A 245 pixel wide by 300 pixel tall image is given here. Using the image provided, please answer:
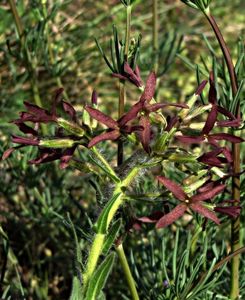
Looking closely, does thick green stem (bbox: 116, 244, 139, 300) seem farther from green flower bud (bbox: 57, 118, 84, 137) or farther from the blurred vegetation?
green flower bud (bbox: 57, 118, 84, 137)

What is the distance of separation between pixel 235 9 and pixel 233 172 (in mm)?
2823

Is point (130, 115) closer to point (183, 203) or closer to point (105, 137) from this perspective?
point (105, 137)

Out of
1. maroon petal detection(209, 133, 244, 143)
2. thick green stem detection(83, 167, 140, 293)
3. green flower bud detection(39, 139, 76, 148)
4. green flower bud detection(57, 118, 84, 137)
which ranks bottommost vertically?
thick green stem detection(83, 167, 140, 293)

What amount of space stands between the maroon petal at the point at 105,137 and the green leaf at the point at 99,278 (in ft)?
0.63

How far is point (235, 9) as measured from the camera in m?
3.92

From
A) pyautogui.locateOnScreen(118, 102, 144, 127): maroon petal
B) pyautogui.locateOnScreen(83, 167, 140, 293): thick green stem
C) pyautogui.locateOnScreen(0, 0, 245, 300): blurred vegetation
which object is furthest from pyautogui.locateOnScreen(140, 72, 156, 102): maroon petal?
pyautogui.locateOnScreen(0, 0, 245, 300): blurred vegetation

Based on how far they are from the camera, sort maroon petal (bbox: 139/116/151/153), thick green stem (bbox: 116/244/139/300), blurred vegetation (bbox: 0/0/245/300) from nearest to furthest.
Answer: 1. maroon petal (bbox: 139/116/151/153)
2. thick green stem (bbox: 116/244/139/300)
3. blurred vegetation (bbox: 0/0/245/300)

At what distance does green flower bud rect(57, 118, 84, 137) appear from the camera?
45.2 inches

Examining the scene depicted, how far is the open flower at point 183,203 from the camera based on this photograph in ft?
3.59

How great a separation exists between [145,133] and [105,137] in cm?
7

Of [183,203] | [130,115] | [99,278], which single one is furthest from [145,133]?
Answer: [99,278]

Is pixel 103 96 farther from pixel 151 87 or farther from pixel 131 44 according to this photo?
pixel 151 87

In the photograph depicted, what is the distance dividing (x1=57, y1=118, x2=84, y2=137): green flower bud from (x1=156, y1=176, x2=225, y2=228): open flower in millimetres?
175

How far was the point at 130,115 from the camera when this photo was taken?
1079 mm
